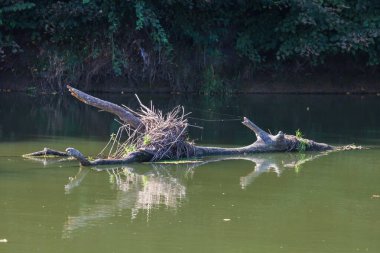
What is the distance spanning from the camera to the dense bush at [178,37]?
23516 mm

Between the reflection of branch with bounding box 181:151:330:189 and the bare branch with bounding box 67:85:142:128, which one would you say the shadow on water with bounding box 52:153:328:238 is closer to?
the reflection of branch with bounding box 181:151:330:189

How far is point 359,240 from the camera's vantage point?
779cm

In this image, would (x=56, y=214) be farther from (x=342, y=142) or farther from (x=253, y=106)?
(x=253, y=106)

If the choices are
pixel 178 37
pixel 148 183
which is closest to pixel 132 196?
pixel 148 183

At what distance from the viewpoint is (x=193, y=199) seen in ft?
31.2

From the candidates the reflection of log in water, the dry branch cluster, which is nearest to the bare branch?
the dry branch cluster

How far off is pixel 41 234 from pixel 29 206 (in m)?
1.20

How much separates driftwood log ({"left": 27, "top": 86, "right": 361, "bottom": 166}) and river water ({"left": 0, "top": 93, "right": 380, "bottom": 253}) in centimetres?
18

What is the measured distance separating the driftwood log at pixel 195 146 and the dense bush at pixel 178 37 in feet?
33.7

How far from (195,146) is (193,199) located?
3271 mm

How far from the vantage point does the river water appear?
7.64 metres

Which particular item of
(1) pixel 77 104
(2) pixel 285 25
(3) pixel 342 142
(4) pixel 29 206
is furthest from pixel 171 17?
(4) pixel 29 206

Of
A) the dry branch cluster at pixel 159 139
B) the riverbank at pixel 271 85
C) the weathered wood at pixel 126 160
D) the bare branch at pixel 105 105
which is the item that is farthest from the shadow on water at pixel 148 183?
the riverbank at pixel 271 85

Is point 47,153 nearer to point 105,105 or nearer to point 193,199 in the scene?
point 105,105
